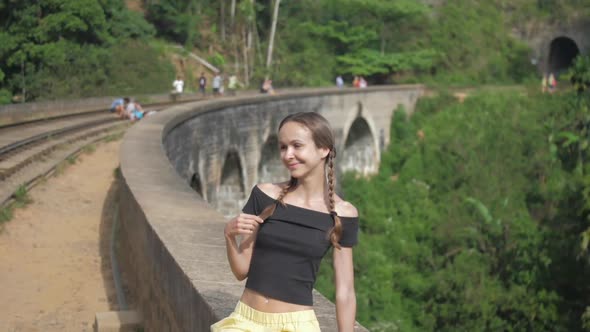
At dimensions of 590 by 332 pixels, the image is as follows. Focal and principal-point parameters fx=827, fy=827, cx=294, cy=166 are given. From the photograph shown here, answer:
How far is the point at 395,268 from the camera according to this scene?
2375 cm

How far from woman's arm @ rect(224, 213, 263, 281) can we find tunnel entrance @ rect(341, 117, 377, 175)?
3027cm

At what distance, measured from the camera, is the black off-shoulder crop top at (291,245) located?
2900 millimetres

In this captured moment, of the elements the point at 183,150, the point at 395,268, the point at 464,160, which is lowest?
the point at 395,268

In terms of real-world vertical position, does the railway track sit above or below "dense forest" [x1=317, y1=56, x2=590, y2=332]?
above

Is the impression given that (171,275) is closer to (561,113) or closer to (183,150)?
(183,150)

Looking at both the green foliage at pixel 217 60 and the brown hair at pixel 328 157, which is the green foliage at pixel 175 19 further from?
the brown hair at pixel 328 157

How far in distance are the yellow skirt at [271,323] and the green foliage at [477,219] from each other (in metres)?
15.7

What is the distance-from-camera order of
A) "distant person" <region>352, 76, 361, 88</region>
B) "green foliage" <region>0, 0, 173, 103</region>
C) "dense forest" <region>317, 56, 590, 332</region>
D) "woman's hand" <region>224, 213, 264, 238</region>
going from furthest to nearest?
"distant person" <region>352, 76, 361, 88</region>
"green foliage" <region>0, 0, 173, 103</region>
"dense forest" <region>317, 56, 590, 332</region>
"woman's hand" <region>224, 213, 264, 238</region>

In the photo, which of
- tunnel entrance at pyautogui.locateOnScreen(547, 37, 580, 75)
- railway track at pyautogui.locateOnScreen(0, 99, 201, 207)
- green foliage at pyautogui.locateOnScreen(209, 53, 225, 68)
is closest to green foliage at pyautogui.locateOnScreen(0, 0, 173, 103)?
green foliage at pyautogui.locateOnScreen(209, 53, 225, 68)

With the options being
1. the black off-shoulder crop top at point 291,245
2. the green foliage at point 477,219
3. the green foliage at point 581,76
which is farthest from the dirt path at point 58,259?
the green foliage at point 581,76

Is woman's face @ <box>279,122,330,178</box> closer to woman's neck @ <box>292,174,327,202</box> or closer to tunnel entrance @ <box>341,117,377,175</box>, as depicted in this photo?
woman's neck @ <box>292,174,327,202</box>

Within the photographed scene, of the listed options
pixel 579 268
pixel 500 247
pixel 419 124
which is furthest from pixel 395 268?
pixel 419 124

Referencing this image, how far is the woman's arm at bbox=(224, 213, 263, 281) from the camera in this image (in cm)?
283

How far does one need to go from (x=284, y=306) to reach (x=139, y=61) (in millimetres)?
31855
